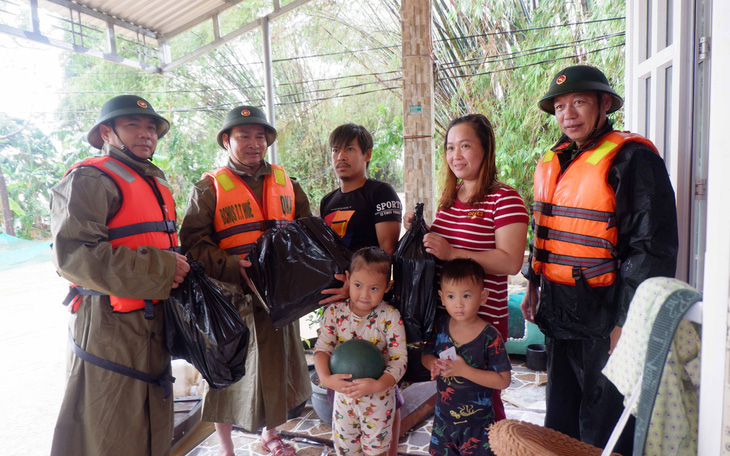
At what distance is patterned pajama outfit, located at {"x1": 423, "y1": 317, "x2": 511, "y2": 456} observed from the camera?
1.84 m

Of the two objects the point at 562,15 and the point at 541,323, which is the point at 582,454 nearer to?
the point at 541,323

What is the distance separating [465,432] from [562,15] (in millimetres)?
8732

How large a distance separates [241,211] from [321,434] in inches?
67.3

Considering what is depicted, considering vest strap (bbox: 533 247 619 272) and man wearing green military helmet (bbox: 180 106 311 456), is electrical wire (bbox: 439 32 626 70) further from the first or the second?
vest strap (bbox: 533 247 619 272)

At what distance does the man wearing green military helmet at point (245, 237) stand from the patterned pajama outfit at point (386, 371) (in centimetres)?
61

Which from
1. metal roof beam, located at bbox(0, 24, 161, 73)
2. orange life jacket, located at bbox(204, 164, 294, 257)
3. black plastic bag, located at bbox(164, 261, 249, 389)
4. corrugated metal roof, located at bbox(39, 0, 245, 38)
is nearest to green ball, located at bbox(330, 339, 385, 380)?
black plastic bag, located at bbox(164, 261, 249, 389)

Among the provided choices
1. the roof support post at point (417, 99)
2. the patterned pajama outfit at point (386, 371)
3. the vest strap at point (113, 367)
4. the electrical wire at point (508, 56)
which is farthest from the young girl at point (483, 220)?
the electrical wire at point (508, 56)

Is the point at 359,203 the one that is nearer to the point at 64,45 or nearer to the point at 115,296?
the point at 115,296

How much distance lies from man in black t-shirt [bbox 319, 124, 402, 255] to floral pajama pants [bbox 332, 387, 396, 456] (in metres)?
0.73

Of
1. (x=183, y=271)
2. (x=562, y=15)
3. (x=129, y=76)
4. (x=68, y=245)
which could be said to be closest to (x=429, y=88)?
(x=183, y=271)

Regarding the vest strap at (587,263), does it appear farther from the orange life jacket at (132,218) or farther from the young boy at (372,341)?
the orange life jacket at (132,218)

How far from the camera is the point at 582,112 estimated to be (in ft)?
6.52

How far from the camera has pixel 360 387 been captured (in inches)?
71.7

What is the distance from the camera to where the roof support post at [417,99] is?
13.3 feet
